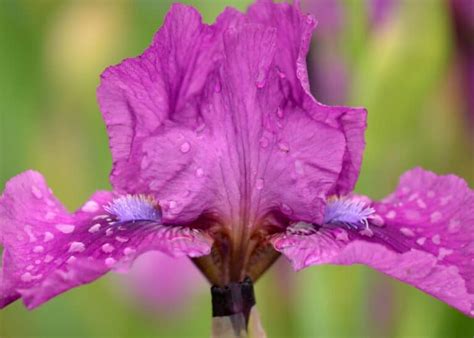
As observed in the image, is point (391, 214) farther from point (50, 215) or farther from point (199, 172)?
point (50, 215)

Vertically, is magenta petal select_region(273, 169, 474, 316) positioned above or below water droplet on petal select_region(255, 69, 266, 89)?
below

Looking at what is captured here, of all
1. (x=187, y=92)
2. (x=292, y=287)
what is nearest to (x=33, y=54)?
(x=292, y=287)

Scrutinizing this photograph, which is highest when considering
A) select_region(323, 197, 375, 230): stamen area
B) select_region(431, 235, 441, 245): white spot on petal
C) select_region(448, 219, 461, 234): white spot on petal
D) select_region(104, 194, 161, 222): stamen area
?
select_region(104, 194, 161, 222): stamen area

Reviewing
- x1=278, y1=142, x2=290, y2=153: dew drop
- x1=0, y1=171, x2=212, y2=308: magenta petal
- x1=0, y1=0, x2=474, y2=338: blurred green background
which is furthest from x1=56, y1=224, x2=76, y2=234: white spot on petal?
x1=0, y1=0, x2=474, y2=338: blurred green background

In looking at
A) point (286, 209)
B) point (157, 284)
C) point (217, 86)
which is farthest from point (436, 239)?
point (157, 284)

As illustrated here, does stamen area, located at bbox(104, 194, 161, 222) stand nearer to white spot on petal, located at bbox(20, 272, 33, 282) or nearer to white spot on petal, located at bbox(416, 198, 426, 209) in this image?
white spot on petal, located at bbox(20, 272, 33, 282)

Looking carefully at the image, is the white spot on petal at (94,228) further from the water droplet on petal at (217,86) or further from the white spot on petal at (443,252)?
the white spot on petal at (443,252)
